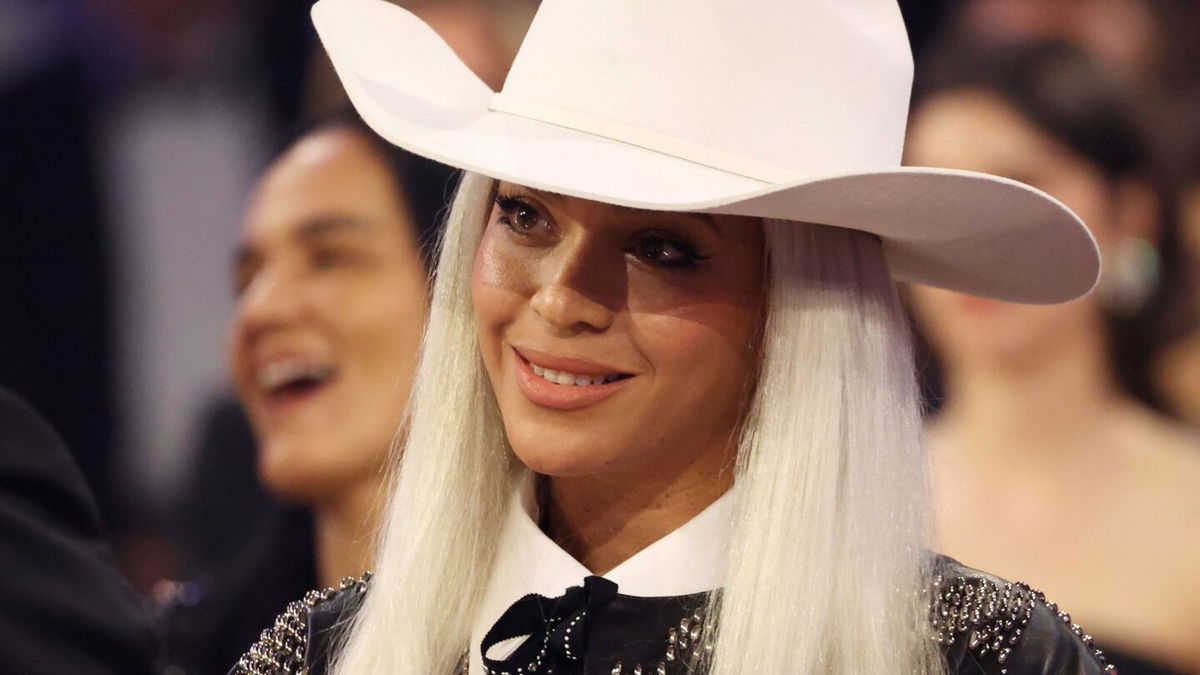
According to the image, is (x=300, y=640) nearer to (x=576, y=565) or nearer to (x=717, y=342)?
(x=576, y=565)

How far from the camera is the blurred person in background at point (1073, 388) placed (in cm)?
268

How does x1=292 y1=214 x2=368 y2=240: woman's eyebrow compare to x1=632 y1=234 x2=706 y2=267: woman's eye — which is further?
x1=292 y1=214 x2=368 y2=240: woman's eyebrow

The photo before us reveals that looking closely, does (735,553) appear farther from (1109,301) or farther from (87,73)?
(87,73)

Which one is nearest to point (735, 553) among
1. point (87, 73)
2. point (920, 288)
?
point (920, 288)

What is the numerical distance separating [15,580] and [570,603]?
87 centimetres

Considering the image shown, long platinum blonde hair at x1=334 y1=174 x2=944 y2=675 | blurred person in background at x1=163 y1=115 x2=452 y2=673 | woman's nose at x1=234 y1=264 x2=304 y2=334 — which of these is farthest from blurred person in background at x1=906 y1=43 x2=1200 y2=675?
woman's nose at x1=234 y1=264 x2=304 y2=334

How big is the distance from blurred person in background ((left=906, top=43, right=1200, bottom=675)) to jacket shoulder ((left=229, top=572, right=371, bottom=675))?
1315mm

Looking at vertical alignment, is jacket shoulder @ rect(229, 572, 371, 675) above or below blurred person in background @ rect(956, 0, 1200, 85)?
below

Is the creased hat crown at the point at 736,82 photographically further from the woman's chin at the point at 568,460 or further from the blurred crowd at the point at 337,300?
the blurred crowd at the point at 337,300

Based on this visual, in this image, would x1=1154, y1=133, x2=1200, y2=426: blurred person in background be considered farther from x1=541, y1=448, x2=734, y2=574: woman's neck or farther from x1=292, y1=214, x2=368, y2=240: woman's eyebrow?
x1=292, y1=214, x2=368, y2=240: woman's eyebrow

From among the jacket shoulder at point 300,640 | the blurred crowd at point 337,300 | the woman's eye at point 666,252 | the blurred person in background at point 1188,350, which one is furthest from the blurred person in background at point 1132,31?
the jacket shoulder at point 300,640

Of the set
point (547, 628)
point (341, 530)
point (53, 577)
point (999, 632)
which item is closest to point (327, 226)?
point (341, 530)

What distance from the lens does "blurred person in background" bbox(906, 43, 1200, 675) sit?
268cm

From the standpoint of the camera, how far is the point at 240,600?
303cm
